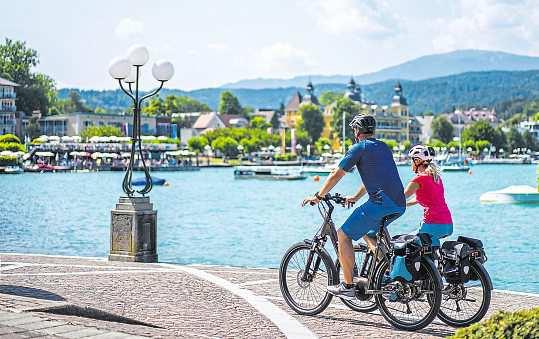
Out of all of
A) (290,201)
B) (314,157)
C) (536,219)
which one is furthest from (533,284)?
(314,157)

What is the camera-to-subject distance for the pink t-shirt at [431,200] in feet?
30.0

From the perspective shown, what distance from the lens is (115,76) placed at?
16.3 metres

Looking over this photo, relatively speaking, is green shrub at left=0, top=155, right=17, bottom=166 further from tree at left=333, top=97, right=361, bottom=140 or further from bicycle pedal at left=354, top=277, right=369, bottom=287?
bicycle pedal at left=354, top=277, right=369, bottom=287

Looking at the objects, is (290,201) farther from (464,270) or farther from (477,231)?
(464,270)

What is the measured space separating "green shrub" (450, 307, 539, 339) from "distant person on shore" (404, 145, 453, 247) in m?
3.60

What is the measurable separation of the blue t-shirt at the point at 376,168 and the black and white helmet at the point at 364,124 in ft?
0.68

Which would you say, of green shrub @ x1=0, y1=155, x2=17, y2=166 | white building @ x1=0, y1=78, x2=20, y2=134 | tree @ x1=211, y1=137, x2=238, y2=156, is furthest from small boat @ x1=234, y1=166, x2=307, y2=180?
tree @ x1=211, y1=137, x2=238, y2=156

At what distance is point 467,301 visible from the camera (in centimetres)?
897

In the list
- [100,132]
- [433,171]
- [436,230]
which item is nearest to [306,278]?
[436,230]

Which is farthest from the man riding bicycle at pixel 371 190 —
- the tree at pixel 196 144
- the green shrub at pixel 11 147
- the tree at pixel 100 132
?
the tree at pixel 196 144

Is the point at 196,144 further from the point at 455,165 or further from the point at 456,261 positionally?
the point at 456,261

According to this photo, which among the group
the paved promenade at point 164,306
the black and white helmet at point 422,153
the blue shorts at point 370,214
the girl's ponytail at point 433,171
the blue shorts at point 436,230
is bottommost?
the paved promenade at point 164,306

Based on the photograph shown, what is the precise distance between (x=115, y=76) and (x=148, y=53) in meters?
0.73

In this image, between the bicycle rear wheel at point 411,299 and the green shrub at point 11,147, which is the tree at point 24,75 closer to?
the green shrub at point 11,147
